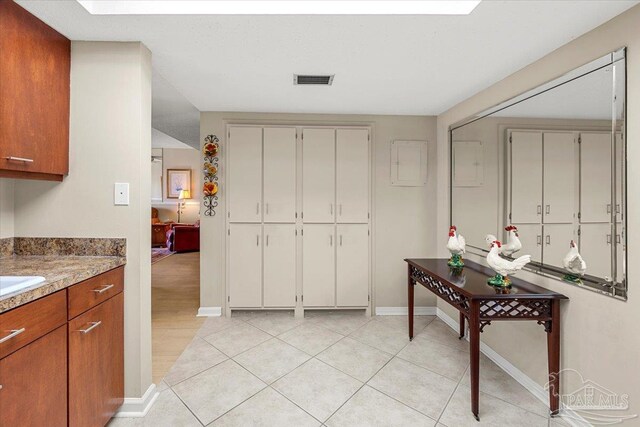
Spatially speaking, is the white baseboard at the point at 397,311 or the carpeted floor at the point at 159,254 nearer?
the white baseboard at the point at 397,311

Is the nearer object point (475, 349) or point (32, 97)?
point (32, 97)

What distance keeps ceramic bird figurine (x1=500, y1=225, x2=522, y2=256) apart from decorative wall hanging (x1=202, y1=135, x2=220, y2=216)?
2.69 m

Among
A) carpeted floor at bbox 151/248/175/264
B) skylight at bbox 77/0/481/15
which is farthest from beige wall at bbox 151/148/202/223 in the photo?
skylight at bbox 77/0/481/15

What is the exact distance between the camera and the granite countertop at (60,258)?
1272mm

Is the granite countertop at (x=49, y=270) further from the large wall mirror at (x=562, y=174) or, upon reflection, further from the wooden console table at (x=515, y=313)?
the large wall mirror at (x=562, y=174)

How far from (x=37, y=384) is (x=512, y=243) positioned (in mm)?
2646

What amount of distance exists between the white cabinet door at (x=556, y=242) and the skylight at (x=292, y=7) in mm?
1349

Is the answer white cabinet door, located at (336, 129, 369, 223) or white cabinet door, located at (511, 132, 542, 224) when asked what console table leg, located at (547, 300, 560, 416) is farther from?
white cabinet door, located at (336, 129, 369, 223)

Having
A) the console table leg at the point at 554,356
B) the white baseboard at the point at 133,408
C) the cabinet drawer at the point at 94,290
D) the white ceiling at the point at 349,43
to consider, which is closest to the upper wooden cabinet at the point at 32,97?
the white ceiling at the point at 349,43

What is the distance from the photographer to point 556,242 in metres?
1.74

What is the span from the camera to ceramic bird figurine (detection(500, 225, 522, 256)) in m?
1.95

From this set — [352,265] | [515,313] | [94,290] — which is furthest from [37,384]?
[352,265]

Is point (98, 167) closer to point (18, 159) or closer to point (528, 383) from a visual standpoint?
point (18, 159)

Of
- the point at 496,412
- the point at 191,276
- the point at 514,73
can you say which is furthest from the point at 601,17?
the point at 191,276
